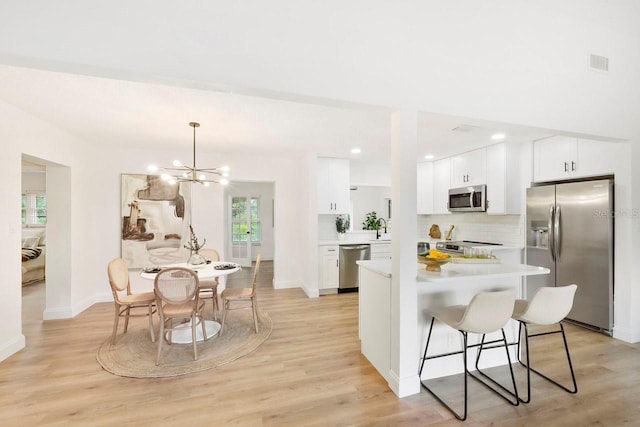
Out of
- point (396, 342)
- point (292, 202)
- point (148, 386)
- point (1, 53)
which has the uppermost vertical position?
point (1, 53)

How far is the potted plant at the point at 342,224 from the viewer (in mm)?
5607

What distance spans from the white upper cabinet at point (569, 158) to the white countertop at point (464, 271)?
1955 millimetres

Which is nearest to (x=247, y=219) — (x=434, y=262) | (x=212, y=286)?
(x=212, y=286)

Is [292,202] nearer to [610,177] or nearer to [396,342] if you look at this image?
[396,342]

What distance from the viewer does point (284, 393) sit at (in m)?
2.31

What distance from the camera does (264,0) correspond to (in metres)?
1.89

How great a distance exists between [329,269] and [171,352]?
2.80 metres

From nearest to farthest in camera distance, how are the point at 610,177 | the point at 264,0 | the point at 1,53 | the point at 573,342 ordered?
the point at 1,53, the point at 264,0, the point at 573,342, the point at 610,177

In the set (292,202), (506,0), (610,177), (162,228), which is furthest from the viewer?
(292,202)

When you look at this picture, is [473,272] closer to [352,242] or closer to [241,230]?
[352,242]

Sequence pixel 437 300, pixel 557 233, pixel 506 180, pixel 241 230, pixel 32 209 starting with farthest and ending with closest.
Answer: pixel 241 230
pixel 32 209
pixel 506 180
pixel 557 233
pixel 437 300

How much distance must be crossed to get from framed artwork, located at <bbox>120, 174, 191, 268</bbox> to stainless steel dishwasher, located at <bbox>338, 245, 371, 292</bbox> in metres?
2.68

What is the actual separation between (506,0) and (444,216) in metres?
4.11

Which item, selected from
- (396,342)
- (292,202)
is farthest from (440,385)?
(292,202)
